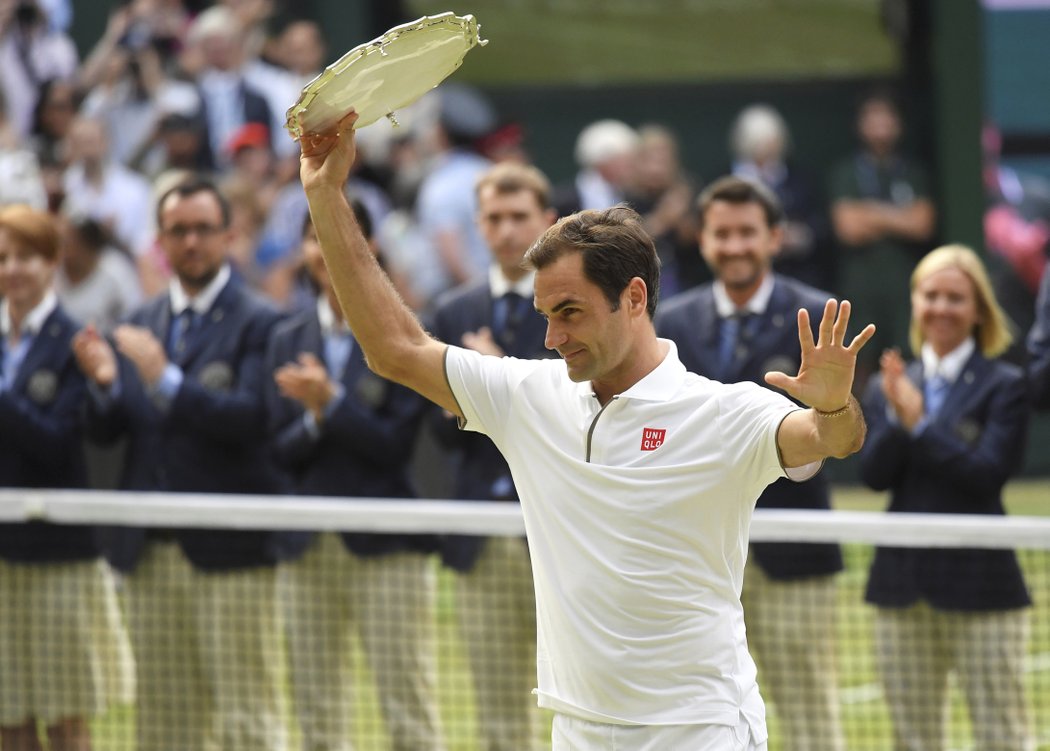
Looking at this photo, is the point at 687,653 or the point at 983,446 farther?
the point at 983,446

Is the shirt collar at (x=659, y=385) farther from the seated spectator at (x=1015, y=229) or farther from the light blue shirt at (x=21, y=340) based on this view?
the seated spectator at (x=1015, y=229)

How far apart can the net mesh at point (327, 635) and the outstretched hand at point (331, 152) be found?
9.29 feet

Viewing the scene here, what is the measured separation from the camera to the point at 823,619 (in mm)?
7359

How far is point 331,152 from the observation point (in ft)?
14.9

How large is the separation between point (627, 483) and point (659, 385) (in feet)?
0.97

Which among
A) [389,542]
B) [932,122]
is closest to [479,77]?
[932,122]

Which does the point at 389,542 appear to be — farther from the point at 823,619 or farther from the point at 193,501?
the point at 823,619

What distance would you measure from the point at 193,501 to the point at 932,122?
9786mm

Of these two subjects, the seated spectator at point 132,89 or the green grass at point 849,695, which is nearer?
the green grass at point 849,695

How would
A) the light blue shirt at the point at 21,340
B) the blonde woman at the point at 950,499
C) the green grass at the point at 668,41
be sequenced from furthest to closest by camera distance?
the green grass at the point at 668,41 < the light blue shirt at the point at 21,340 < the blonde woman at the point at 950,499

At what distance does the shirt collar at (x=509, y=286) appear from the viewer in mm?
7879

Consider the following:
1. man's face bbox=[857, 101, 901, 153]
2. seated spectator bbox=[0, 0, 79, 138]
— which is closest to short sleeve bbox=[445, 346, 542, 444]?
man's face bbox=[857, 101, 901, 153]

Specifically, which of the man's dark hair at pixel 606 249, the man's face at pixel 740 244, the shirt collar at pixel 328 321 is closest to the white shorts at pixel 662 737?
the man's dark hair at pixel 606 249

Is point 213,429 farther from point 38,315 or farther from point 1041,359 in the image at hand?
point 1041,359
